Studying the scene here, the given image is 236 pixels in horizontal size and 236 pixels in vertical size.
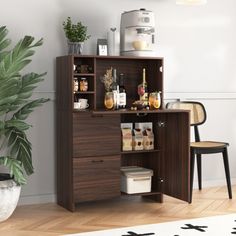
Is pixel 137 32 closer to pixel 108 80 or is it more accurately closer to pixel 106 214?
pixel 108 80

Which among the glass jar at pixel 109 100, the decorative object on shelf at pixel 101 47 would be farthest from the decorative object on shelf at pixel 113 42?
the glass jar at pixel 109 100

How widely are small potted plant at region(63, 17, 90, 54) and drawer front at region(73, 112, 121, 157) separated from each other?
0.57 meters

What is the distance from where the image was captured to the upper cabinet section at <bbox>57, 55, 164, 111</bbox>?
14.2ft

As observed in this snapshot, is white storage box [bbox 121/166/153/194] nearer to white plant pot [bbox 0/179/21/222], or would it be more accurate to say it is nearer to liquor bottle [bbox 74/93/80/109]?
liquor bottle [bbox 74/93/80/109]

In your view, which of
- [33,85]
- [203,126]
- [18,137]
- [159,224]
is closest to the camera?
[159,224]

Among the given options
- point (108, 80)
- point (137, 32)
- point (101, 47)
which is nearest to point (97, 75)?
point (108, 80)

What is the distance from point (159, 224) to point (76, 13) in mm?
1904

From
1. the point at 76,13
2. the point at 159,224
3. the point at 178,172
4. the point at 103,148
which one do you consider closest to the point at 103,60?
the point at 76,13

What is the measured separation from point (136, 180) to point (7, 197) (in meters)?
1.08

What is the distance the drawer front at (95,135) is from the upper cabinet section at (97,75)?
0.12 m

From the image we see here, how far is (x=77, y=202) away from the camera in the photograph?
4285 millimetres

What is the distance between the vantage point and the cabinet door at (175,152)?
4.35m

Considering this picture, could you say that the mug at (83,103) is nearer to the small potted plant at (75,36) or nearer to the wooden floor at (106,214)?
the small potted plant at (75,36)

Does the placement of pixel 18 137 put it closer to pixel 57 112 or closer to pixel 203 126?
pixel 57 112
